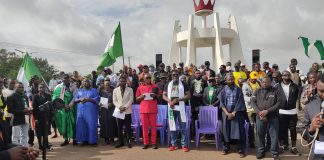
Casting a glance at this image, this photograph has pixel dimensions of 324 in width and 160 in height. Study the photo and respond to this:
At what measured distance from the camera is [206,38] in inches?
980

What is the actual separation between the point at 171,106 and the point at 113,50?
3.95m

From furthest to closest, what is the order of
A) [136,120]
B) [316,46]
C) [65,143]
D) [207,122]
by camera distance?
[316,46] → [65,143] → [136,120] → [207,122]

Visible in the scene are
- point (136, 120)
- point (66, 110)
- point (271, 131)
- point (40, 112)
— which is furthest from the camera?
point (66, 110)

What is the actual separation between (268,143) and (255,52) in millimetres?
10016

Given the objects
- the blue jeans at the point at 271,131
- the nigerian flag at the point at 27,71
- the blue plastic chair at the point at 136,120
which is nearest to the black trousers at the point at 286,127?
the blue jeans at the point at 271,131

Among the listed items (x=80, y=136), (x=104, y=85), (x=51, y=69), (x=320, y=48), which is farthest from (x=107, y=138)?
(x=51, y=69)

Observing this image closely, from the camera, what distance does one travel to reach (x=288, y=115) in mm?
7781

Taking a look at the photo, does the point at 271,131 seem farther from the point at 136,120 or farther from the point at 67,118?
the point at 67,118

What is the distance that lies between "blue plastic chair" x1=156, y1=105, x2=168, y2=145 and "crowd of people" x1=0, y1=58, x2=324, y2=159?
23cm

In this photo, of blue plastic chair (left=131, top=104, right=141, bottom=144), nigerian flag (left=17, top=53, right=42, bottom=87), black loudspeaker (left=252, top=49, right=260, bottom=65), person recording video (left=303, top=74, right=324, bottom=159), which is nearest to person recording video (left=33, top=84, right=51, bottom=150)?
blue plastic chair (left=131, top=104, right=141, bottom=144)

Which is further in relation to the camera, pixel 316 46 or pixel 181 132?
pixel 316 46

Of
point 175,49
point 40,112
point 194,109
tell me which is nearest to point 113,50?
point 194,109

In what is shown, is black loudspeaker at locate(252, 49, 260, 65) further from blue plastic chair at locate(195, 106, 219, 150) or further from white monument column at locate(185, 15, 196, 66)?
blue plastic chair at locate(195, 106, 219, 150)

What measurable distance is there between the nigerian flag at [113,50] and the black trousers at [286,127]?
5751 millimetres
